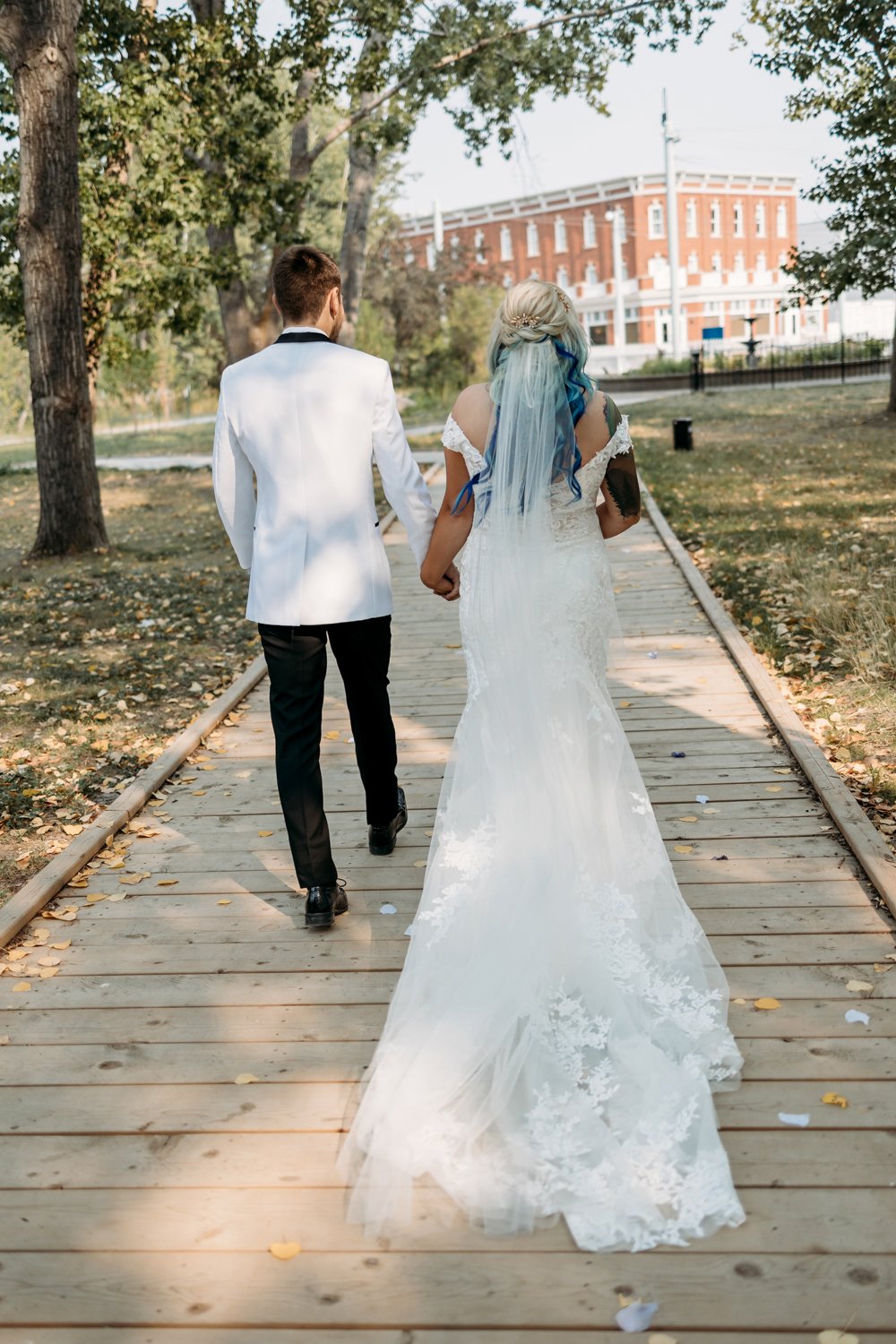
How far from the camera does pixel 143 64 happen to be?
1468cm

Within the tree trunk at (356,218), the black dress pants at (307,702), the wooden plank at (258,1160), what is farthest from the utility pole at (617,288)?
the wooden plank at (258,1160)

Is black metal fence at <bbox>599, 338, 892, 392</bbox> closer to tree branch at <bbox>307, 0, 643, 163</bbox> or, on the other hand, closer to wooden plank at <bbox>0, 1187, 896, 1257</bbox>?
tree branch at <bbox>307, 0, 643, 163</bbox>

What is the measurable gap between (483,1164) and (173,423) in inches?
1620

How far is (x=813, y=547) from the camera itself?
11.6 m

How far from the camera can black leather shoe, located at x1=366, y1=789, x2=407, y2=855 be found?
5355 mm

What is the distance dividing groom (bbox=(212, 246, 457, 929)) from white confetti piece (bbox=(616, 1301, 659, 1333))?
2.23 m

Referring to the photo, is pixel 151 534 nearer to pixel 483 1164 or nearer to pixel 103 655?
pixel 103 655

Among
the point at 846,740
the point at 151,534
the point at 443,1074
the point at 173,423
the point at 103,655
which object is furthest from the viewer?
the point at 173,423

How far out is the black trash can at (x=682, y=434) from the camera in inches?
773

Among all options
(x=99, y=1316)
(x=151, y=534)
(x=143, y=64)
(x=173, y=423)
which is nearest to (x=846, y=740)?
(x=99, y=1316)

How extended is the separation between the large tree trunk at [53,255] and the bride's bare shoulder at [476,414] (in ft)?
31.0

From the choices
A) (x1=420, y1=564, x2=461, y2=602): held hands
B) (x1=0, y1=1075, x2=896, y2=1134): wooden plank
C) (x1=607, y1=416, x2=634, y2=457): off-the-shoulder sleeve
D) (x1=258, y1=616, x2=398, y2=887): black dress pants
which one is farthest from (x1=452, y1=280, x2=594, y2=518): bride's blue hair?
(x1=0, y1=1075, x2=896, y2=1134): wooden plank

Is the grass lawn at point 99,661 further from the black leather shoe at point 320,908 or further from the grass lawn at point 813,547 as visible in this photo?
the grass lawn at point 813,547

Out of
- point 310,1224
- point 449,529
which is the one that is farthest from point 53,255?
point 310,1224
